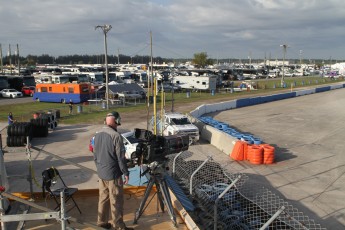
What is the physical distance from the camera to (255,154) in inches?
627

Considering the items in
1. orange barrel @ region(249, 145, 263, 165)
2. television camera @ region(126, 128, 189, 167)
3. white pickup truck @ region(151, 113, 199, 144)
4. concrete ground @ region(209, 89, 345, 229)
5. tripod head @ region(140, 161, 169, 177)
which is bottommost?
concrete ground @ region(209, 89, 345, 229)

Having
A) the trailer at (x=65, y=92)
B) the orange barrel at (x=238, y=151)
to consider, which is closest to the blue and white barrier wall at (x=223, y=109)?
the orange barrel at (x=238, y=151)

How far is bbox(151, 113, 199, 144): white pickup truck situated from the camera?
2008 centimetres

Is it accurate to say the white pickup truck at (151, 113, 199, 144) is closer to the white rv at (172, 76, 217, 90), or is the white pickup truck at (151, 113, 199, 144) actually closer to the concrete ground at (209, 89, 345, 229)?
the concrete ground at (209, 89, 345, 229)

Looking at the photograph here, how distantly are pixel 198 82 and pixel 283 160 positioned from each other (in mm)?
Answer: 36680

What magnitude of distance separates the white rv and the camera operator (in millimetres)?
46647

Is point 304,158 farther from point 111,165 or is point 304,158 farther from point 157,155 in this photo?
point 111,165

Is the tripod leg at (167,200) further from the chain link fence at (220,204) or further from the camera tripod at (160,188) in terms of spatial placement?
the chain link fence at (220,204)

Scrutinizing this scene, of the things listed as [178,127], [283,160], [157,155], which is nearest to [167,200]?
[157,155]

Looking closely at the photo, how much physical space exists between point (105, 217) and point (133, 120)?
22519mm

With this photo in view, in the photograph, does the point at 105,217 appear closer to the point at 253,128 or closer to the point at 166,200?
the point at 166,200

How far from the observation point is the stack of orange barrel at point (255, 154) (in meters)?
15.9

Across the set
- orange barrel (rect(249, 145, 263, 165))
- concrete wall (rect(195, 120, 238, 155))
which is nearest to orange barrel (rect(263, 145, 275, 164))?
orange barrel (rect(249, 145, 263, 165))

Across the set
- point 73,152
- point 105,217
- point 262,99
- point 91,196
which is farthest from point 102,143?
point 262,99
